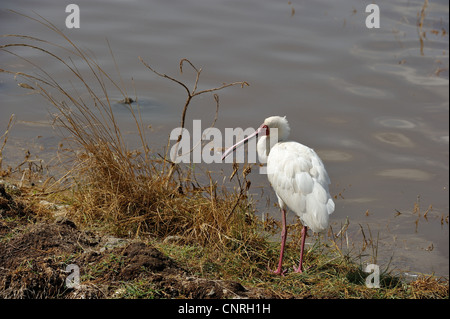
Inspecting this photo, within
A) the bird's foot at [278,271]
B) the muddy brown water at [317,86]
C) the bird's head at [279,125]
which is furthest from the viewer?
the muddy brown water at [317,86]

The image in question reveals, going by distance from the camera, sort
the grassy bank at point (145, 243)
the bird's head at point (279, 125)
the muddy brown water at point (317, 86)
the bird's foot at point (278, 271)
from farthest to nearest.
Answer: the muddy brown water at point (317, 86) < the bird's head at point (279, 125) < the bird's foot at point (278, 271) < the grassy bank at point (145, 243)

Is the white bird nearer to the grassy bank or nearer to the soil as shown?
the grassy bank

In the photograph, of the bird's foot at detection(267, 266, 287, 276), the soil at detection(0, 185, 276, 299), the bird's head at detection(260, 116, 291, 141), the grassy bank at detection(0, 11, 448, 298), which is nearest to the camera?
the soil at detection(0, 185, 276, 299)

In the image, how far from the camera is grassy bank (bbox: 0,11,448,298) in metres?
4.45

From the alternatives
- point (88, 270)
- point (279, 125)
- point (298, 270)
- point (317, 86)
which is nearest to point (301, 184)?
point (298, 270)

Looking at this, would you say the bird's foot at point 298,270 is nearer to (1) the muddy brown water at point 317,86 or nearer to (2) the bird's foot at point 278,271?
(2) the bird's foot at point 278,271

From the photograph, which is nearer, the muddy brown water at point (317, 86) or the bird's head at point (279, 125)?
the bird's head at point (279, 125)

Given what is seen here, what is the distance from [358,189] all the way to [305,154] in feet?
9.66

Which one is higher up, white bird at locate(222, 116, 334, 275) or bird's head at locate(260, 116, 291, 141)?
bird's head at locate(260, 116, 291, 141)

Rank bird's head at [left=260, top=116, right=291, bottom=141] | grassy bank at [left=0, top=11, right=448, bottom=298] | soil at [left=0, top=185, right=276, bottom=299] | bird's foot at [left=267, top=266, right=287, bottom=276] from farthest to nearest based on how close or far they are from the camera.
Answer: bird's head at [left=260, top=116, right=291, bottom=141]
bird's foot at [left=267, top=266, right=287, bottom=276]
grassy bank at [left=0, top=11, right=448, bottom=298]
soil at [left=0, top=185, right=276, bottom=299]

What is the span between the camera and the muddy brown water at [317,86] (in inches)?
324

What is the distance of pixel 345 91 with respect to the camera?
11.0 m

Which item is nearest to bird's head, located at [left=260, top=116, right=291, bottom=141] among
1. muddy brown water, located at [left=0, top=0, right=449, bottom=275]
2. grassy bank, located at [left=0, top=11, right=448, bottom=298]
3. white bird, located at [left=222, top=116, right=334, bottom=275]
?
white bird, located at [left=222, top=116, right=334, bottom=275]

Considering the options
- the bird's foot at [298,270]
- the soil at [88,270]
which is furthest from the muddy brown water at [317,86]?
the soil at [88,270]
